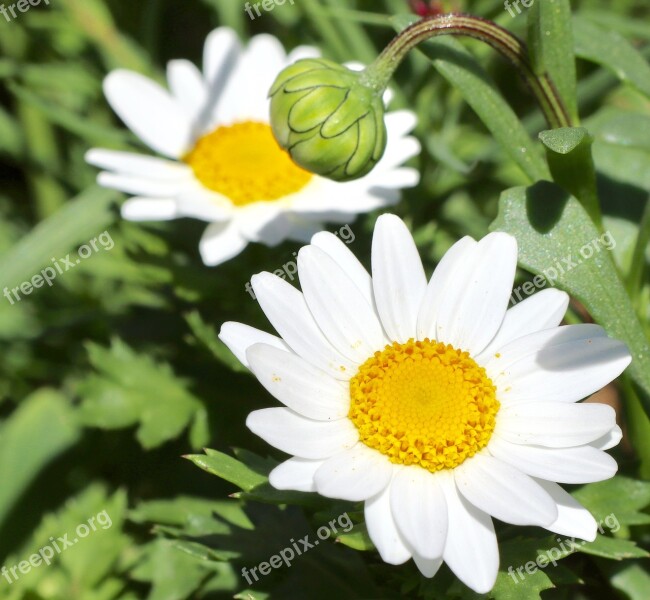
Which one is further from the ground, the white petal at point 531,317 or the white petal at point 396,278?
the white petal at point 396,278

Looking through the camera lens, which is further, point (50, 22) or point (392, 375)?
point (50, 22)

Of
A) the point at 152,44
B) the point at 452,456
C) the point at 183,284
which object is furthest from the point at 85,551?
the point at 152,44

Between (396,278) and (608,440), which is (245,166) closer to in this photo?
(396,278)

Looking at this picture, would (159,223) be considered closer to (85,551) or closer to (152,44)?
(152,44)

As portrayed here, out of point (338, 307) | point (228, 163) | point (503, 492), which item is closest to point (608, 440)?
point (503, 492)

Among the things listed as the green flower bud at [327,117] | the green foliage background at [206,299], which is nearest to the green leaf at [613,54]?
the green foliage background at [206,299]

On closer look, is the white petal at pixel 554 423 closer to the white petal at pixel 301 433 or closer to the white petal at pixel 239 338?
the white petal at pixel 301 433

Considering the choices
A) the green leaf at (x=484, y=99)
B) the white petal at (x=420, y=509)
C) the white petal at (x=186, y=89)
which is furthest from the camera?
the white petal at (x=186, y=89)
